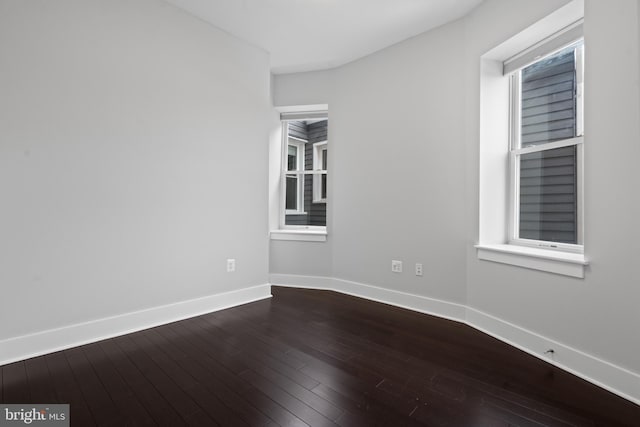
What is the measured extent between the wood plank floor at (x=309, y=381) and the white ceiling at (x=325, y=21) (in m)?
2.77

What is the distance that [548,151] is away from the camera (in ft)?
7.82

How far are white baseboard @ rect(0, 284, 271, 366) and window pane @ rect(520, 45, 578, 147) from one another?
307 cm

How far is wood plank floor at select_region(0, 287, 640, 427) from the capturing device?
147cm

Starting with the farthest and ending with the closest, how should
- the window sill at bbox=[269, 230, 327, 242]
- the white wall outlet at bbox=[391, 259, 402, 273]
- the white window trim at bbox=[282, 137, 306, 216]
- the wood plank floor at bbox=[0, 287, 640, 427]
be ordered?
the white window trim at bbox=[282, 137, 306, 216], the window sill at bbox=[269, 230, 327, 242], the white wall outlet at bbox=[391, 259, 402, 273], the wood plank floor at bbox=[0, 287, 640, 427]

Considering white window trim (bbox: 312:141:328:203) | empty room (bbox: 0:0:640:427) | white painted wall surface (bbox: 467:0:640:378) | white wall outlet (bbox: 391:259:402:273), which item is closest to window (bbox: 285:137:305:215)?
white window trim (bbox: 312:141:328:203)

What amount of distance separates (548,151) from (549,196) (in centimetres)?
35

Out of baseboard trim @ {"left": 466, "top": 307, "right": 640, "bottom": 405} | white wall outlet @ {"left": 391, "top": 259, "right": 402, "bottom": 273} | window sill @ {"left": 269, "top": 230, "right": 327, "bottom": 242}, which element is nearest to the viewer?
baseboard trim @ {"left": 466, "top": 307, "right": 640, "bottom": 405}

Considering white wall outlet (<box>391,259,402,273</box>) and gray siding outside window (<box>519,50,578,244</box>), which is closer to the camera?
gray siding outside window (<box>519,50,578,244</box>)

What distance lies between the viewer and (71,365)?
192 centimetres

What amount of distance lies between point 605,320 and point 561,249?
609mm

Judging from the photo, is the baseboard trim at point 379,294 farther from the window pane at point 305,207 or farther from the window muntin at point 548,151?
the window muntin at point 548,151

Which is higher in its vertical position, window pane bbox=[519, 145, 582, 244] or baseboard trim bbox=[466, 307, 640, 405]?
window pane bbox=[519, 145, 582, 244]

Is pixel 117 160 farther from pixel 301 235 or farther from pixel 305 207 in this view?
pixel 305 207

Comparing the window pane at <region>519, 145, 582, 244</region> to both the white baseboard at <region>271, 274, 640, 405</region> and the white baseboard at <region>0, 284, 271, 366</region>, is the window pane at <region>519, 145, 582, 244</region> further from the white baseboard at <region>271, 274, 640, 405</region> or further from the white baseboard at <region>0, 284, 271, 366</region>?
the white baseboard at <region>0, 284, 271, 366</region>
